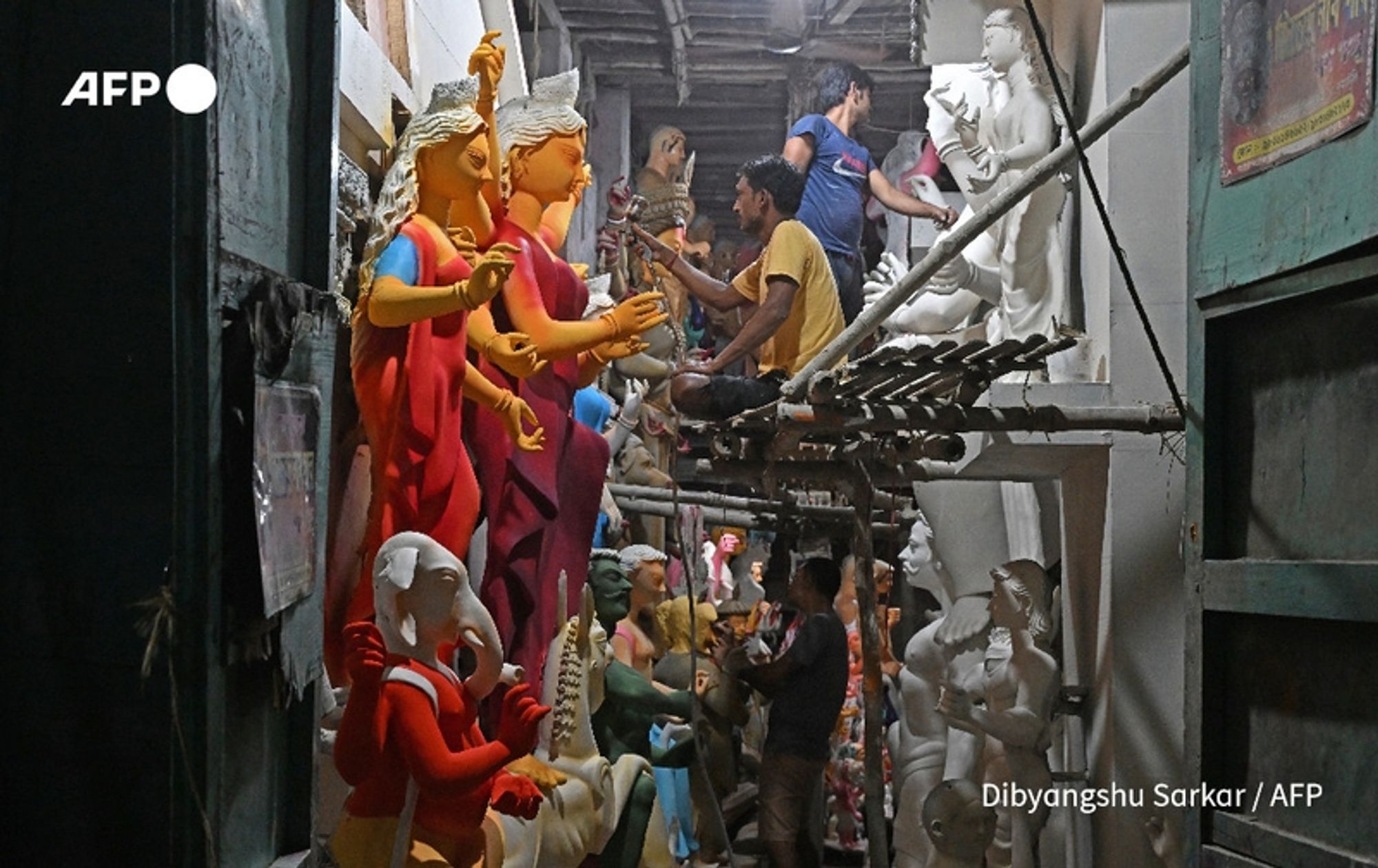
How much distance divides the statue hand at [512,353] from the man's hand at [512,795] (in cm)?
109

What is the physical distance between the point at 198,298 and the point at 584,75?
7998 mm

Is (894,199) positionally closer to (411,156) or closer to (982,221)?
(982,221)

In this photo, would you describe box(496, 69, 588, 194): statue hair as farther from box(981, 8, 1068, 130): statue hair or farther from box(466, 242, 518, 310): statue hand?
box(981, 8, 1068, 130): statue hair

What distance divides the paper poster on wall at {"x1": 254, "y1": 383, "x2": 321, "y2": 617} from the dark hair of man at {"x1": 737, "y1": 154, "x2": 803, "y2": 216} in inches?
142

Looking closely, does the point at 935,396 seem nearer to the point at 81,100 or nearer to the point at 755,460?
the point at 755,460

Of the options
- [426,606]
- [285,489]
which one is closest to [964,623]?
[426,606]

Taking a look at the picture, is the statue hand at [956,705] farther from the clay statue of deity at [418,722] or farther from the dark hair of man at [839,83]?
the dark hair of man at [839,83]

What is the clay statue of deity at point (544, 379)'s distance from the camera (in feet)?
14.5

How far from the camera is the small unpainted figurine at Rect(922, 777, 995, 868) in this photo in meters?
6.03

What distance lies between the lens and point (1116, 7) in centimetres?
568

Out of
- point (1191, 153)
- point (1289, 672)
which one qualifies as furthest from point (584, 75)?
point (1289, 672)

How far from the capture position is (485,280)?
3721mm

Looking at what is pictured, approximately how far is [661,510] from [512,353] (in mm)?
3308

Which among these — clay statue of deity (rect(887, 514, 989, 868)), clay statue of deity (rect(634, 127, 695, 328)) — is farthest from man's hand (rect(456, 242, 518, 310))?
clay statue of deity (rect(634, 127, 695, 328))
